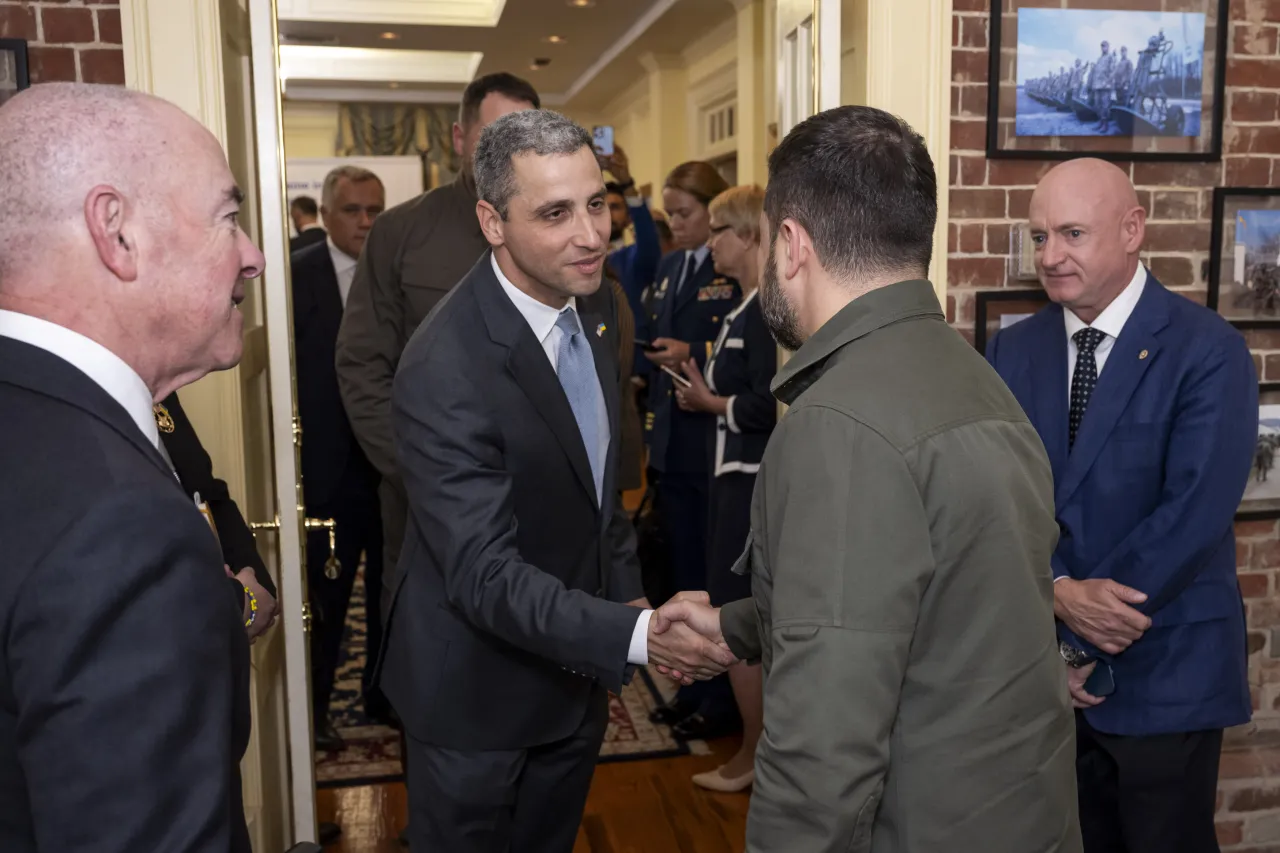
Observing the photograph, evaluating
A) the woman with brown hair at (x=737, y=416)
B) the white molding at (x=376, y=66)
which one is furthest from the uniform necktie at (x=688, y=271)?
the white molding at (x=376, y=66)

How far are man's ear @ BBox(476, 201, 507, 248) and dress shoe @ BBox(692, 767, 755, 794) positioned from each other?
6.78ft

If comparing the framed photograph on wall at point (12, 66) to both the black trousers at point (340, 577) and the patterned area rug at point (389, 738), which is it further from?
the patterned area rug at point (389, 738)

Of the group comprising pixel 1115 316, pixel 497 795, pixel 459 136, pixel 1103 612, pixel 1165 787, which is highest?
pixel 459 136

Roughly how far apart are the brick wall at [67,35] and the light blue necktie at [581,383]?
3.59 ft

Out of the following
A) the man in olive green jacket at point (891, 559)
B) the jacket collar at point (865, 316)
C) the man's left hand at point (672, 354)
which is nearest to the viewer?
the man in olive green jacket at point (891, 559)

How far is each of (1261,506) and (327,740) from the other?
9.75ft

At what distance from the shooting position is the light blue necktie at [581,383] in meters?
2.08

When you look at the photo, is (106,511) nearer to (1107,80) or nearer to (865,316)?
(865,316)

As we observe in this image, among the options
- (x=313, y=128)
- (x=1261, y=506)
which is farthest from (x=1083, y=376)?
(x=313, y=128)

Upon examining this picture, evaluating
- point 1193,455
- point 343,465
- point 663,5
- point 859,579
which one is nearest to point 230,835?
point 859,579

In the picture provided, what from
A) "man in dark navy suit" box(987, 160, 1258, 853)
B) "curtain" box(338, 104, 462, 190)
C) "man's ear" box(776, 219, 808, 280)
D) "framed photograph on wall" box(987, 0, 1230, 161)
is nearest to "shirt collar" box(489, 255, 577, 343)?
"man's ear" box(776, 219, 808, 280)

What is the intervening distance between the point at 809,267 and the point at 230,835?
0.93 metres

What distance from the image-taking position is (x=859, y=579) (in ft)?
4.04

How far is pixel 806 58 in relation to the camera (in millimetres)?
2893
